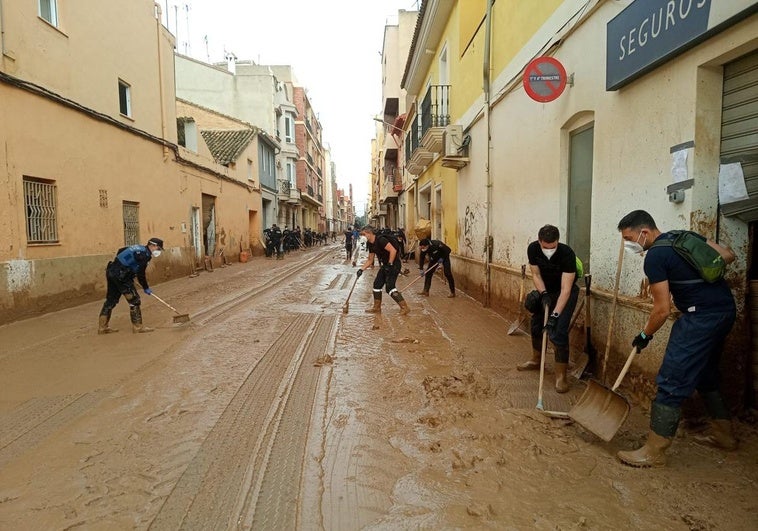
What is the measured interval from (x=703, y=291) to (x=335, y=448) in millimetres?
2554

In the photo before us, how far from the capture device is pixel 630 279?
4.23 m

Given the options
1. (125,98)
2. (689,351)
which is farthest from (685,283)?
(125,98)

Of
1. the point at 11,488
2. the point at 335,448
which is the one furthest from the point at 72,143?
the point at 335,448

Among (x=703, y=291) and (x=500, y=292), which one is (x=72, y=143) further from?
(x=703, y=291)

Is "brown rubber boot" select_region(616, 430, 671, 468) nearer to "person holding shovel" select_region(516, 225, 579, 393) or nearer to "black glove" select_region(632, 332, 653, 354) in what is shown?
"black glove" select_region(632, 332, 653, 354)

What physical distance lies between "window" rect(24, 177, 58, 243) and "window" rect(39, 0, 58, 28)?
3.09m

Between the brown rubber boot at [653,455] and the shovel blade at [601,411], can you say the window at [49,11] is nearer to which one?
the shovel blade at [601,411]

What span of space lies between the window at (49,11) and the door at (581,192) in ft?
31.2

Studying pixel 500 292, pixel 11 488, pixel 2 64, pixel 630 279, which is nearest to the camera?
pixel 11 488

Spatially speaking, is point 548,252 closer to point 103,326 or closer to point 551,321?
point 551,321

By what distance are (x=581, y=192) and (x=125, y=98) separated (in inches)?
441

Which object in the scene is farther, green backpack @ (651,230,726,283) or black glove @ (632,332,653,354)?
black glove @ (632,332,653,354)

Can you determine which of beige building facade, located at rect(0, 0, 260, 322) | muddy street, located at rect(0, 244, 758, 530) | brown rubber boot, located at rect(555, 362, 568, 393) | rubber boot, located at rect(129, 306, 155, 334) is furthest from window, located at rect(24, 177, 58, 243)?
brown rubber boot, located at rect(555, 362, 568, 393)

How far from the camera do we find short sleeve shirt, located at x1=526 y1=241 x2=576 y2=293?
4422 millimetres
